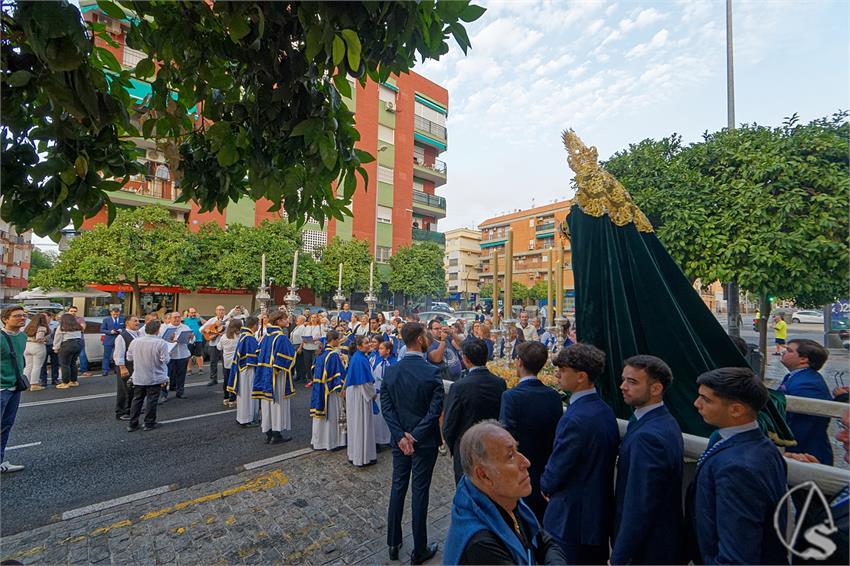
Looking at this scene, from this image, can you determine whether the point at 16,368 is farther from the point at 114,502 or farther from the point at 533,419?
the point at 533,419

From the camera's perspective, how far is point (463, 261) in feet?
246

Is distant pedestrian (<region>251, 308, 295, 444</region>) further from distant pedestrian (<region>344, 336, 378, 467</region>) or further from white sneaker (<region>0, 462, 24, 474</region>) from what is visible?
white sneaker (<region>0, 462, 24, 474</region>)

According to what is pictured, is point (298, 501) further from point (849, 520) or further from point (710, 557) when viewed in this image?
point (849, 520)

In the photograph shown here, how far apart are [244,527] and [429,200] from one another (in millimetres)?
38077

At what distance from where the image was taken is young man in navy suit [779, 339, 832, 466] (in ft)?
12.5

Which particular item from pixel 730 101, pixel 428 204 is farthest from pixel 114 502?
pixel 428 204

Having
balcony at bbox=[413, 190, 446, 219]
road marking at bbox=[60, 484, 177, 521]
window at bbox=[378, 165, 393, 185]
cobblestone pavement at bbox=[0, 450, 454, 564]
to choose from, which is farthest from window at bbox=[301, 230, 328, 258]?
cobblestone pavement at bbox=[0, 450, 454, 564]

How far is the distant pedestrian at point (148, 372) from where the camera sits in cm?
708

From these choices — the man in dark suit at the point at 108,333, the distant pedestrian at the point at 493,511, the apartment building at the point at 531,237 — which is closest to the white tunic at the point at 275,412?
the distant pedestrian at the point at 493,511

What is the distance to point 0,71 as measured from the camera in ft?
7.04

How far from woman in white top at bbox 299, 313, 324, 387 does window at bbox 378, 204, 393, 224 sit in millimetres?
24260

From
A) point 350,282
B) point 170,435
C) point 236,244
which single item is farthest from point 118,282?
point 170,435

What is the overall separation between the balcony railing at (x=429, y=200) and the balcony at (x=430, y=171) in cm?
167

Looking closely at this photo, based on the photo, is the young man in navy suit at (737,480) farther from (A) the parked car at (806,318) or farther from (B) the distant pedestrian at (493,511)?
(A) the parked car at (806,318)
